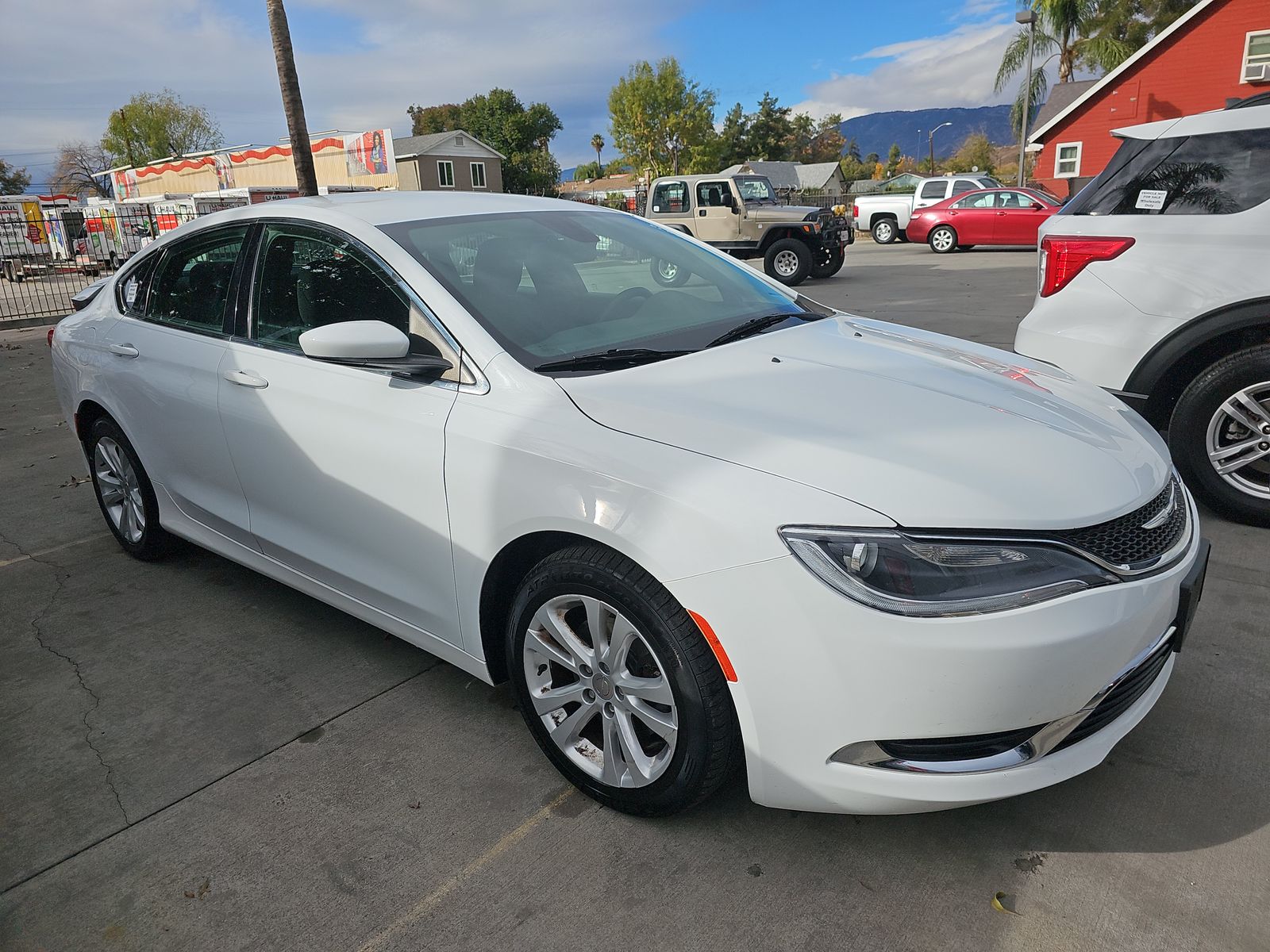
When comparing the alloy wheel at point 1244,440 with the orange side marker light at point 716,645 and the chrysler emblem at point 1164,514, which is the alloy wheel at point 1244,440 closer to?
the chrysler emblem at point 1164,514

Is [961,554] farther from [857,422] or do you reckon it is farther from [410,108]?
[410,108]

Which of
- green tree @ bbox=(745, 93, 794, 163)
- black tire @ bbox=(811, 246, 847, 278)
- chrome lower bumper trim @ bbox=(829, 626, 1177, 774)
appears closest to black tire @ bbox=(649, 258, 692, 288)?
chrome lower bumper trim @ bbox=(829, 626, 1177, 774)

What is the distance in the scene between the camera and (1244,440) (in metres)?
3.83

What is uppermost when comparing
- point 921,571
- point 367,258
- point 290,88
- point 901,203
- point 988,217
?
point 290,88

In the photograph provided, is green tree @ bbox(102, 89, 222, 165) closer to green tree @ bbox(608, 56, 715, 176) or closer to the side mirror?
green tree @ bbox(608, 56, 715, 176)

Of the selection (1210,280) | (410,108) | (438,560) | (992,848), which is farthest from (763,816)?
(410,108)

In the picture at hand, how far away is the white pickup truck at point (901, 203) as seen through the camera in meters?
24.1

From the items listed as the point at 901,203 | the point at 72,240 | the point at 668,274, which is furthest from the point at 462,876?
the point at 72,240

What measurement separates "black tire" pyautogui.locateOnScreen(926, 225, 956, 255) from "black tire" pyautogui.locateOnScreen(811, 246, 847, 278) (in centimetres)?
663

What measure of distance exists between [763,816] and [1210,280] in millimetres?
3043

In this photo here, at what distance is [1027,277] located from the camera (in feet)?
49.5

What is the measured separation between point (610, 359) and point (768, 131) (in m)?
98.7

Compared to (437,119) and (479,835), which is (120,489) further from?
(437,119)

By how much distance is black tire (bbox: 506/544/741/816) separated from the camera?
199cm
